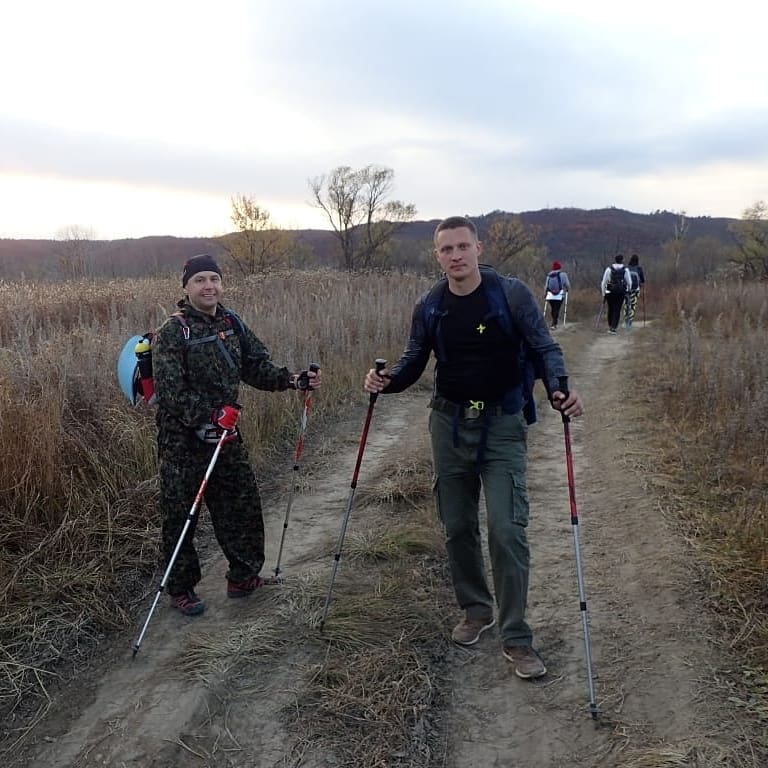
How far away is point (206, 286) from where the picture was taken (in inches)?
142

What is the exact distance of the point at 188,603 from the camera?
3.73 m

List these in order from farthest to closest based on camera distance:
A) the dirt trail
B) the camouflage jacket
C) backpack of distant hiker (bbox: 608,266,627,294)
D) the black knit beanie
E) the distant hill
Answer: the distant hill < backpack of distant hiker (bbox: 608,266,627,294) < the black knit beanie < the camouflage jacket < the dirt trail

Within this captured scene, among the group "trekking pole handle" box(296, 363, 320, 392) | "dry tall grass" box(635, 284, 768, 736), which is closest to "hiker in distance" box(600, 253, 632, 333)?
"dry tall grass" box(635, 284, 768, 736)

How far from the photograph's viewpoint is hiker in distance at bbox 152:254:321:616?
3551 mm

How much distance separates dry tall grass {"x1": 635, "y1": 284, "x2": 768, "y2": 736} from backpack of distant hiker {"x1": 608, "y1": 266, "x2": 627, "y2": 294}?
488 cm

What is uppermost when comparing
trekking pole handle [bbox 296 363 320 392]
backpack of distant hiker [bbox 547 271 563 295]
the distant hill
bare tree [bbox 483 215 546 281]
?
the distant hill

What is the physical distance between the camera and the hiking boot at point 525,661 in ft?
10.2

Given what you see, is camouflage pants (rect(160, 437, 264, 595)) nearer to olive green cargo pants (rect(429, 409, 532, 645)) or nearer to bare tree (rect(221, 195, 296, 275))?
olive green cargo pants (rect(429, 409, 532, 645))

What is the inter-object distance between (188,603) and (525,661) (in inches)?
77.2

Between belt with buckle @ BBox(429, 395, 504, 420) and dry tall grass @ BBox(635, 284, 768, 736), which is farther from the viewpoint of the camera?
dry tall grass @ BBox(635, 284, 768, 736)

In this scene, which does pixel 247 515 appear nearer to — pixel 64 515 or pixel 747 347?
pixel 64 515

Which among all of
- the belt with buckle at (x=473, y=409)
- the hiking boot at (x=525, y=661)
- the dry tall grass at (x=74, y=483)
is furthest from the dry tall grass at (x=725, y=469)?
the dry tall grass at (x=74, y=483)

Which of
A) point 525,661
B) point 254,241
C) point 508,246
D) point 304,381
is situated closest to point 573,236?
point 508,246

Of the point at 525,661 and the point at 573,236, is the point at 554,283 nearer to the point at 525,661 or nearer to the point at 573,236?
the point at 525,661
